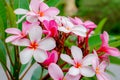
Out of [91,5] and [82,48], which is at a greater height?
[82,48]

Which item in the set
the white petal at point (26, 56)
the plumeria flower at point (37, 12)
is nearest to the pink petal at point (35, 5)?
the plumeria flower at point (37, 12)

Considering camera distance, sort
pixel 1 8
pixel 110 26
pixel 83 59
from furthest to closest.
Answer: pixel 110 26 < pixel 1 8 < pixel 83 59

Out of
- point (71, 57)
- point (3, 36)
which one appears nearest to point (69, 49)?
point (71, 57)

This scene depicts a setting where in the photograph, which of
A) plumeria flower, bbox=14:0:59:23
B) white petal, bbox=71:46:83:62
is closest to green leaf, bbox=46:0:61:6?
plumeria flower, bbox=14:0:59:23

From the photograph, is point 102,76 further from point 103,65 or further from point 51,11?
point 51,11

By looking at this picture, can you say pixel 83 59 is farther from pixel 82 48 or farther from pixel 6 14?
pixel 6 14

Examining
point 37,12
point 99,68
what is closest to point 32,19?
point 37,12

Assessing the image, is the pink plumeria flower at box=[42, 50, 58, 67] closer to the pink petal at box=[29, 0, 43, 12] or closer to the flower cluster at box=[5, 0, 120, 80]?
the flower cluster at box=[5, 0, 120, 80]

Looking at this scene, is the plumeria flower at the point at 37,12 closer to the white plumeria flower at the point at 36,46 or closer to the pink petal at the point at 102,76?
the white plumeria flower at the point at 36,46
